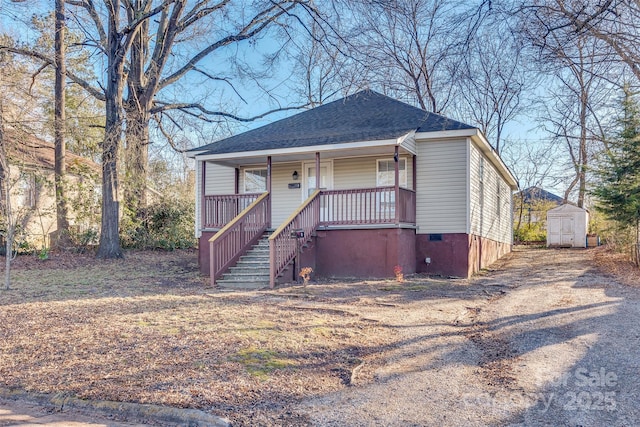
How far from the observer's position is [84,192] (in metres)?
17.1

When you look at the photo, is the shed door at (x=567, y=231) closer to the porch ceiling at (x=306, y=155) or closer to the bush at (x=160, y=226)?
the porch ceiling at (x=306, y=155)

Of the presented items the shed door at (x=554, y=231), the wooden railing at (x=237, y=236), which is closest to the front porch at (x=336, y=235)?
the wooden railing at (x=237, y=236)

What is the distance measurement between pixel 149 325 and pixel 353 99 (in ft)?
37.5

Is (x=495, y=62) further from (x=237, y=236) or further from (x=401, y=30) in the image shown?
(x=237, y=236)

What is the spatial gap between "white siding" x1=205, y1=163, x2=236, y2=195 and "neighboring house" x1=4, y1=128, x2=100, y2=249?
507 centimetres

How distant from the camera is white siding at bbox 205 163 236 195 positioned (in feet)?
49.1

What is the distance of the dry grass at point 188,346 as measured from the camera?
4.11 metres

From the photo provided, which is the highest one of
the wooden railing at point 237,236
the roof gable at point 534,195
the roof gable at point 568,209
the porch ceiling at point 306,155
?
the roof gable at point 534,195

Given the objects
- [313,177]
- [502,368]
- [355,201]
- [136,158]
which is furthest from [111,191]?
[502,368]

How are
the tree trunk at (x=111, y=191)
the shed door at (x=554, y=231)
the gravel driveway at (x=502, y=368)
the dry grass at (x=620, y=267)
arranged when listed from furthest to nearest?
the shed door at (x=554, y=231), the tree trunk at (x=111, y=191), the dry grass at (x=620, y=267), the gravel driveway at (x=502, y=368)

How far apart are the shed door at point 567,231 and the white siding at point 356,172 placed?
15.6m

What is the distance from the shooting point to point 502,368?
15.4 ft

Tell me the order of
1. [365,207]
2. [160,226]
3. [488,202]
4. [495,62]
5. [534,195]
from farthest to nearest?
[534,195], [160,226], [488,202], [365,207], [495,62]

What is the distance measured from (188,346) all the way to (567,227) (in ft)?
78.5
